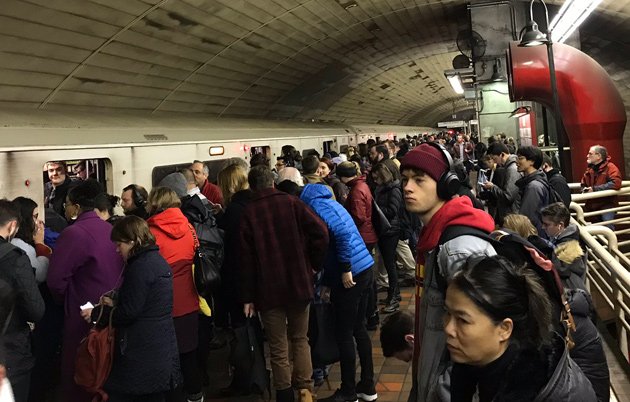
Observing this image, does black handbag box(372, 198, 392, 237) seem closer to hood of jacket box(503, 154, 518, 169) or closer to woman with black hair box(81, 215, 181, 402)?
hood of jacket box(503, 154, 518, 169)

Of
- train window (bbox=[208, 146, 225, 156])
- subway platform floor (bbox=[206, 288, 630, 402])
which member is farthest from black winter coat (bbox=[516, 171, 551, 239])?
train window (bbox=[208, 146, 225, 156])

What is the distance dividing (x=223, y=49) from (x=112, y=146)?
15.4ft

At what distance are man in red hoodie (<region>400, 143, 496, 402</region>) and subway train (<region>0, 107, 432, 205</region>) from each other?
12.2 feet

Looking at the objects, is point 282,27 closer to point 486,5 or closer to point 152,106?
point 152,106

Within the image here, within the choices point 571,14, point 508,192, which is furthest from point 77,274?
point 571,14

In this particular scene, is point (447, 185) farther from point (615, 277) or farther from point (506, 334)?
point (615, 277)

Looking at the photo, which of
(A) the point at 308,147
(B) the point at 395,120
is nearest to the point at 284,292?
(A) the point at 308,147

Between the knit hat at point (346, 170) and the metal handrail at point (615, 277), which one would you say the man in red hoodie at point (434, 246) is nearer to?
the metal handrail at point (615, 277)

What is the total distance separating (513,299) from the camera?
1.44 metres

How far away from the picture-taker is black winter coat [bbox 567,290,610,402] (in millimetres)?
2238

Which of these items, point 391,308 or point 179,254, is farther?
point 391,308

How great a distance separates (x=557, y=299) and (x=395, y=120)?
30132 millimetres

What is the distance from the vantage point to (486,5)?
1193 cm

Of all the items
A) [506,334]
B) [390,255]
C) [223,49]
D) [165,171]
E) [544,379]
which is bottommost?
[390,255]
